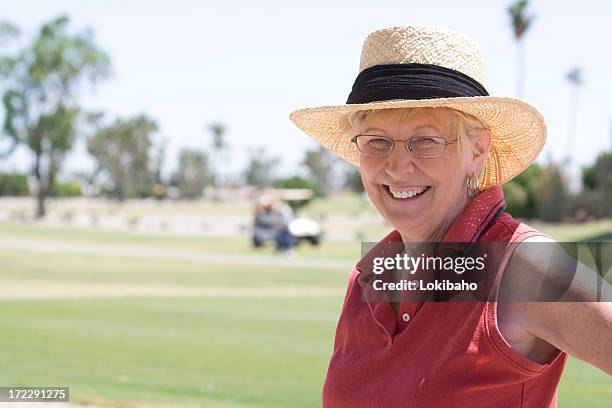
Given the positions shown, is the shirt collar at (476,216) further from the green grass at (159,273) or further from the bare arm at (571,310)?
the green grass at (159,273)

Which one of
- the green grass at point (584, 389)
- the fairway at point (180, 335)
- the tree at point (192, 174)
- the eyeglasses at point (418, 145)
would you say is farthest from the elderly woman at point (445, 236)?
the tree at point (192, 174)

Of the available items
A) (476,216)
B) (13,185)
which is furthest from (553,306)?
(13,185)

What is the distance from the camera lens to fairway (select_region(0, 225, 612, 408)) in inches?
345

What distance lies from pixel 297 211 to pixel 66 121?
17.2 meters

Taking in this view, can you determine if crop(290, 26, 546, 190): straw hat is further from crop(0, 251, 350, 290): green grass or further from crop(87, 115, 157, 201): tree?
crop(87, 115, 157, 201): tree

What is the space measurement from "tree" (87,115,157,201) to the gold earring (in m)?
110

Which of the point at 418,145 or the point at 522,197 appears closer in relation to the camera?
the point at 418,145

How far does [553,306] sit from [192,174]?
128798mm

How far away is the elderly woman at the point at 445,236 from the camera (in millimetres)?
2061

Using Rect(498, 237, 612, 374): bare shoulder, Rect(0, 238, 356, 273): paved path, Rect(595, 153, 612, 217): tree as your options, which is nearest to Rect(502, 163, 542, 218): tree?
Rect(595, 153, 612, 217): tree

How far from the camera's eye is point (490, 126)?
2543 millimetres

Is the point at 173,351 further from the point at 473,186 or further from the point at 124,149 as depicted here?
the point at 124,149

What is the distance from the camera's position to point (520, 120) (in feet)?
8.26

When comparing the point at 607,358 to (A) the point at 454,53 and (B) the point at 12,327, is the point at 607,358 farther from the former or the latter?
(B) the point at 12,327
